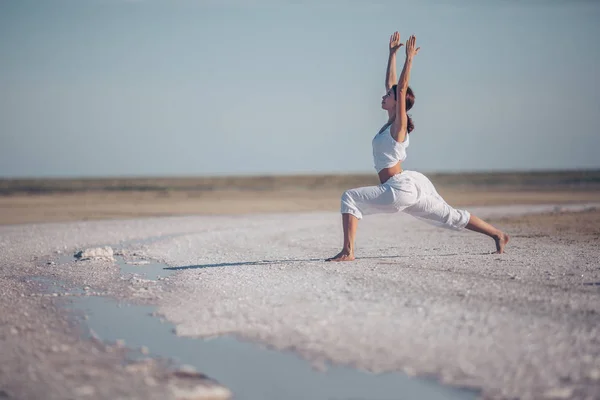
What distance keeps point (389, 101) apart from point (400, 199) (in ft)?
3.61

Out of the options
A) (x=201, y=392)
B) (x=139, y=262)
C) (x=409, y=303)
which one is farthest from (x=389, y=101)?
(x=201, y=392)

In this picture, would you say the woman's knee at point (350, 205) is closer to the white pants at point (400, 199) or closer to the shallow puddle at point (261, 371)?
the white pants at point (400, 199)

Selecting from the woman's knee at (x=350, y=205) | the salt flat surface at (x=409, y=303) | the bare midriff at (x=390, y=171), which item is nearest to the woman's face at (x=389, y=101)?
the bare midriff at (x=390, y=171)

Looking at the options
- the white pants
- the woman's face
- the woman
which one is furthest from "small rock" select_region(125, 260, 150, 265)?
the woman's face

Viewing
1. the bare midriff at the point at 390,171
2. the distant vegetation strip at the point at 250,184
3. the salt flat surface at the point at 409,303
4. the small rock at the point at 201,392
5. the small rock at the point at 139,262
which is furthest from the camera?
the distant vegetation strip at the point at 250,184

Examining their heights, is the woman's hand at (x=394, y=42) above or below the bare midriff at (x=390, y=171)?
above

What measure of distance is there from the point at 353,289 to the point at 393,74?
2944mm

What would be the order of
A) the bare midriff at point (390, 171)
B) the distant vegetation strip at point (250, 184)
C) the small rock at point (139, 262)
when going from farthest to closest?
1. the distant vegetation strip at point (250, 184)
2. the small rock at point (139, 262)
3. the bare midriff at point (390, 171)

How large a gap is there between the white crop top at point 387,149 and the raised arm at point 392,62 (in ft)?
2.22

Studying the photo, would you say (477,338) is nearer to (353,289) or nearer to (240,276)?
(353,289)

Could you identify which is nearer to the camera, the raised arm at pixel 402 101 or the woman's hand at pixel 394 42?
the raised arm at pixel 402 101

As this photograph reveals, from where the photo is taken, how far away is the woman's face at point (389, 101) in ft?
23.8

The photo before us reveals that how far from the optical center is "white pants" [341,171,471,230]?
23.5 feet

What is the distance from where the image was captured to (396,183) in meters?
7.18
